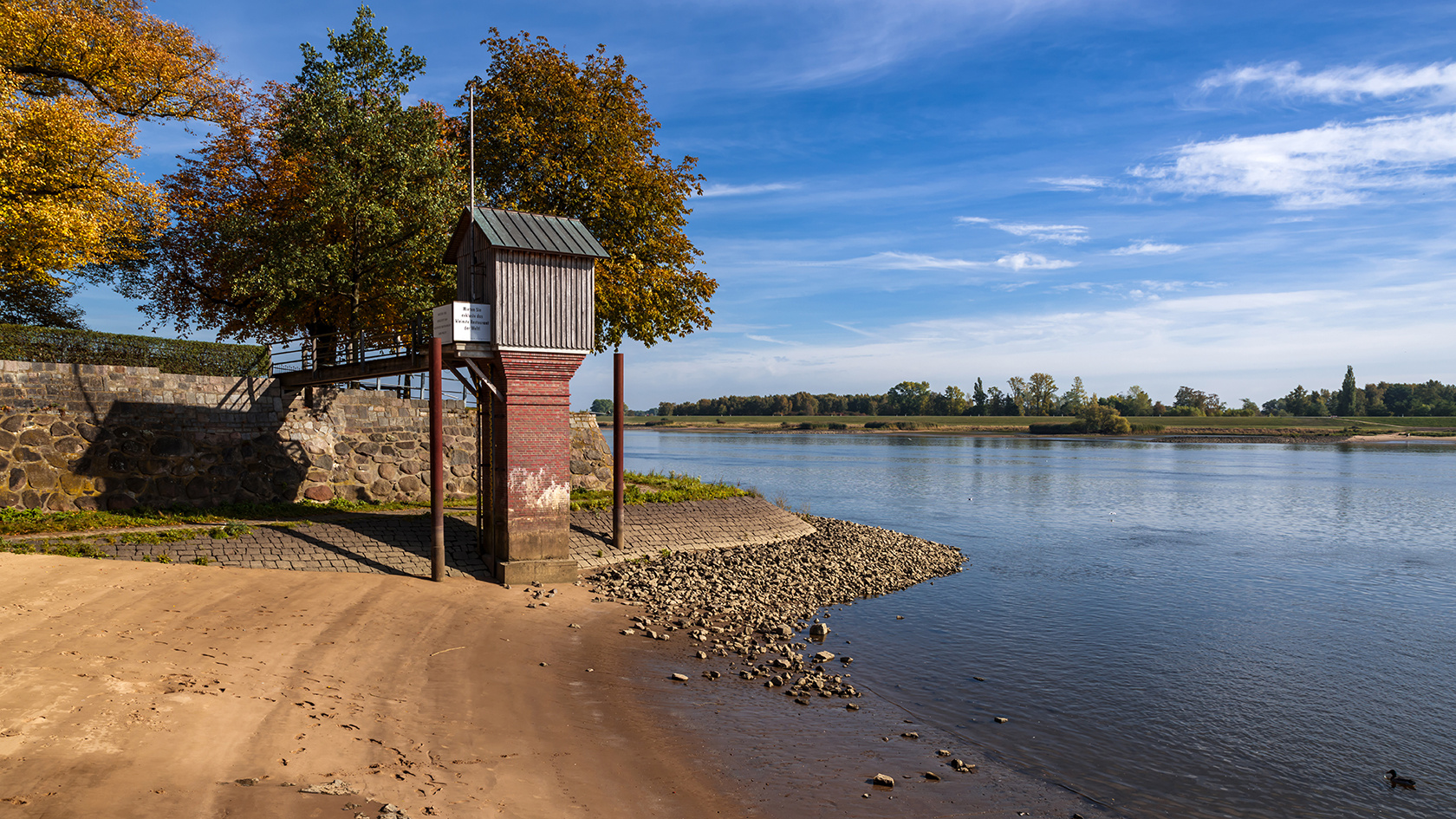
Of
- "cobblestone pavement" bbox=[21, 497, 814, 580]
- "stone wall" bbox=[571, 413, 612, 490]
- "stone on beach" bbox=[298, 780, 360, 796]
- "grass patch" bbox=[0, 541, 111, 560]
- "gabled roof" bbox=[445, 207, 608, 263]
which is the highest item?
"gabled roof" bbox=[445, 207, 608, 263]

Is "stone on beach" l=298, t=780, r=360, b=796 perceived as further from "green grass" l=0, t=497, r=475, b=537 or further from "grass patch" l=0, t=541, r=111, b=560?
"green grass" l=0, t=497, r=475, b=537

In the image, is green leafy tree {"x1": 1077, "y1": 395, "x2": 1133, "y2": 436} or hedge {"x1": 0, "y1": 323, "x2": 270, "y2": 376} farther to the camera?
green leafy tree {"x1": 1077, "y1": 395, "x2": 1133, "y2": 436}

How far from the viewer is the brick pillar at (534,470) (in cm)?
1841

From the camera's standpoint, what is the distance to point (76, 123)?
22.1 meters

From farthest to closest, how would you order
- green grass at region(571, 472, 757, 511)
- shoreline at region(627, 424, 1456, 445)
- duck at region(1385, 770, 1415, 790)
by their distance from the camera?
shoreline at region(627, 424, 1456, 445) → green grass at region(571, 472, 757, 511) → duck at region(1385, 770, 1415, 790)

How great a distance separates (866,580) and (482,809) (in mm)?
15418

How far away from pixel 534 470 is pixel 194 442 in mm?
11046

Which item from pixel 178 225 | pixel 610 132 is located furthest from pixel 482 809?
pixel 178 225

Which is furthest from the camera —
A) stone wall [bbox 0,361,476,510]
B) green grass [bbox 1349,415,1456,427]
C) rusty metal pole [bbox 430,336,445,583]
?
green grass [bbox 1349,415,1456,427]

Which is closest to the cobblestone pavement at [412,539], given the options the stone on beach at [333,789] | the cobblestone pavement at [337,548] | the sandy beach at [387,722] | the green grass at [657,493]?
the cobblestone pavement at [337,548]

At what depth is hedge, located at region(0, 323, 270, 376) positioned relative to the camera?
2141 centimetres

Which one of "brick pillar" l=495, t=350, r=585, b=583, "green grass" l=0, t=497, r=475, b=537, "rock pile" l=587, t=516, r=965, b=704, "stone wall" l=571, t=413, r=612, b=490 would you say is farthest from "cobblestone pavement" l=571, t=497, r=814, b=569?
"stone wall" l=571, t=413, r=612, b=490

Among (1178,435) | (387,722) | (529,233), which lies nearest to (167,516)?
(529,233)

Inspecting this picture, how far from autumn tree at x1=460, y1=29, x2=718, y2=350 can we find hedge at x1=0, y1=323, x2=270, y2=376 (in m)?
9.66
